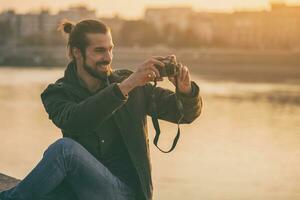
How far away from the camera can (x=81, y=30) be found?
A: 211 cm

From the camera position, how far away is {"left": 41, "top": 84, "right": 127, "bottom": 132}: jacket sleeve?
6.34 ft

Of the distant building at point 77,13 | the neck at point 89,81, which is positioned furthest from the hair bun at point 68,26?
the distant building at point 77,13

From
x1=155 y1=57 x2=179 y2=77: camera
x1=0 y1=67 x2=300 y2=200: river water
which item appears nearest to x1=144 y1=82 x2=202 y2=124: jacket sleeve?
x1=155 y1=57 x2=179 y2=77: camera

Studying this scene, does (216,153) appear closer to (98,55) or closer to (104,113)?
(98,55)

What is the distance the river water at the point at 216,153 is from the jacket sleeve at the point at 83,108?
14.2 ft

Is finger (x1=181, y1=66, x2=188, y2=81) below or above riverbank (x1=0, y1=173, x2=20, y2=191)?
above

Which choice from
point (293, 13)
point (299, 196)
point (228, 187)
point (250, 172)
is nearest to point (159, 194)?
point (228, 187)

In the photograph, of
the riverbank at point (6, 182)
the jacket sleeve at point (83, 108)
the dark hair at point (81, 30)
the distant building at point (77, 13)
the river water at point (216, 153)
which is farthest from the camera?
the distant building at point (77, 13)

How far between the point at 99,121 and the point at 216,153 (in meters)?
7.50

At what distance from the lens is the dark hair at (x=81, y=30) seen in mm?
2090

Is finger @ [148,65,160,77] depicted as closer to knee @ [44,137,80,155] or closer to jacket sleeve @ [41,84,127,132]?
jacket sleeve @ [41,84,127,132]

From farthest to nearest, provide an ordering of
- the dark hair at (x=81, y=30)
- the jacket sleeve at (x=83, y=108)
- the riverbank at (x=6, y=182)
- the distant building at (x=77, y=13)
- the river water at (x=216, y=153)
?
the distant building at (x=77, y=13) → the river water at (x=216, y=153) → the riverbank at (x=6, y=182) → the dark hair at (x=81, y=30) → the jacket sleeve at (x=83, y=108)

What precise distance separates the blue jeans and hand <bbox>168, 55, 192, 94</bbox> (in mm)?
303

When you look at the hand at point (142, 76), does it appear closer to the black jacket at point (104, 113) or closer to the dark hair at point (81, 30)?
the black jacket at point (104, 113)
